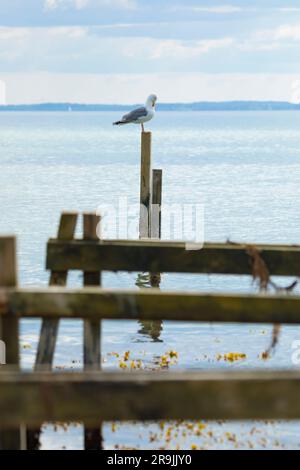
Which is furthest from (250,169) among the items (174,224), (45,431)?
(45,431)

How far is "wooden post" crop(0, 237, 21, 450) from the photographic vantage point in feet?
18.0

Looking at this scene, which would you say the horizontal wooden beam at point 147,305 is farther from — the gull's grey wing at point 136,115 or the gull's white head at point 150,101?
the gull's white head at point 150,101

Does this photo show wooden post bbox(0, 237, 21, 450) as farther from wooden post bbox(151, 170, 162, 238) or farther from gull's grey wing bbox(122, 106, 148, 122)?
gull's grey wing bbox(122, 106, 148, 122)

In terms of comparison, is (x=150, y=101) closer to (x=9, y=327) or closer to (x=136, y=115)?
(x=136, y=115)

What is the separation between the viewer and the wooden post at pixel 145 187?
22.5 metres

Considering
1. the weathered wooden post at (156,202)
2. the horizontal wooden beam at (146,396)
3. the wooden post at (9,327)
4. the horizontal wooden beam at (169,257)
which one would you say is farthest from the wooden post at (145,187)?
the horizontal wooden beam at (146,396)

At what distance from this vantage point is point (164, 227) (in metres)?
36.8

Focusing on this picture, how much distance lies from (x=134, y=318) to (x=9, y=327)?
0.84 metres

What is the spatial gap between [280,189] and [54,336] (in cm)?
5538

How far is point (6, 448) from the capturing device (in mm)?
6551

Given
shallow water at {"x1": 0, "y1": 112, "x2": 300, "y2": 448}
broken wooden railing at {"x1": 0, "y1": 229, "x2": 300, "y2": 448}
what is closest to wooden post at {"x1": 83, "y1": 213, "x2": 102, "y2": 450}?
broken wooden railing at {"x1": 0, "y1": 229, "x2": 300, "y2": 448}

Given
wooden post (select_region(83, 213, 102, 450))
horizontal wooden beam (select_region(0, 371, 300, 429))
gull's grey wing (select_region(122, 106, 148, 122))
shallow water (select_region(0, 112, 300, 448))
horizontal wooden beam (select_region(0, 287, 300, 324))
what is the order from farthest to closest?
gull's grey wing (select_region(122, 106, 148, 122))
shallow water (select_region(0, 112, 300, 448))
wooden post (select_region(83, 213, 102, 450))
horizontal wooden beam (select_region(0, 287, 300, 324))
horizontal wooden beam (select_region(0, 371, 300, 429))

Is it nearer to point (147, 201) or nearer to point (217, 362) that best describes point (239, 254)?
point (217, 362)

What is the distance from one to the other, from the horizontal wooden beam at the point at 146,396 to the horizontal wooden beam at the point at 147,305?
2.56 ft
